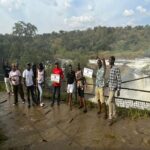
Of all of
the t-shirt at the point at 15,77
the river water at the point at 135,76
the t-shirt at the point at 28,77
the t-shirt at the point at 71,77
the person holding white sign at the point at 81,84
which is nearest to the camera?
the person holding white sign at the point at 81,84

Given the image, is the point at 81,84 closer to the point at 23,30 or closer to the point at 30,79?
the point at 30,79

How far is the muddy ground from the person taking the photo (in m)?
7.26

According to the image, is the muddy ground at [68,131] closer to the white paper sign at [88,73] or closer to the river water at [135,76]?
the white paper sign at [88,73]

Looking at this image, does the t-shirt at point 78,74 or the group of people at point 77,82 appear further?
the t-shirt at point 78,74

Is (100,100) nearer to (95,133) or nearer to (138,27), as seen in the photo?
(95,133)

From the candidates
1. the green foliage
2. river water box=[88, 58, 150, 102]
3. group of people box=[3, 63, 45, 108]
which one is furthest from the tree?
group of people box=[3, 63, 45, 108]

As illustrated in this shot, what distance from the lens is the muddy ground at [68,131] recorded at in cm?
726

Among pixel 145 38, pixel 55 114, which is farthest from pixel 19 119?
pixel 145 38

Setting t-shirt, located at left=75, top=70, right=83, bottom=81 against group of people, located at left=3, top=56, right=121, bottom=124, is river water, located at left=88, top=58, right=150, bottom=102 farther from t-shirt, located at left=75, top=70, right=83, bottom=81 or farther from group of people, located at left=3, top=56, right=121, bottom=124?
t-shirt, located at left=75, top=70, right=83, bottom=81

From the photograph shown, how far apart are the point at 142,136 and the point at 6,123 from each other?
4165 millimetres

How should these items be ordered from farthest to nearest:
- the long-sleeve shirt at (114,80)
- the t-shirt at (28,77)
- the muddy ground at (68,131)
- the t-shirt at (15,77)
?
the t-shirt at (15,77) < the t-shirt at (28,77) < the long-sleeve shirt at (114,80) < the muddy ground at (68,131)

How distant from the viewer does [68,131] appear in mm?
8312

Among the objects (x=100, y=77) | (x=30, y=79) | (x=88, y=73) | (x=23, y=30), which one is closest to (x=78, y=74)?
(x=88, y=73)

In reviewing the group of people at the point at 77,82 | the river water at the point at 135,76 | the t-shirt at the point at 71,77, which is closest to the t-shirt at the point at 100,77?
the group of people at the point at 77,82
